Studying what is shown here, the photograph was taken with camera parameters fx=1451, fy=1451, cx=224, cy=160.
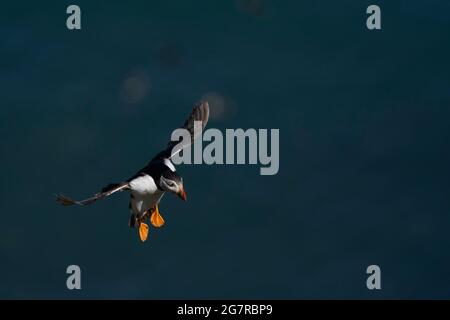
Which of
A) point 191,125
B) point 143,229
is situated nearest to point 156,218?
point 143,229

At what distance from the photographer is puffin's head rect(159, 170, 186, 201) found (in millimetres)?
31719

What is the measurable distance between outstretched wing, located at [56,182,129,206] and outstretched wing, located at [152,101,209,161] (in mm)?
3090

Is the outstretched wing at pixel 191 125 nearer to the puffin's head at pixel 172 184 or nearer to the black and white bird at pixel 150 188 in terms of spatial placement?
the black and white bird at pixel 150 188

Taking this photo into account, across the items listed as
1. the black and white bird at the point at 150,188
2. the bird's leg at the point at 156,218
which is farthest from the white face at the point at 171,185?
the bird's leg at the point at 156,218

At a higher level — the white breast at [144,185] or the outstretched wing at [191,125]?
the outstretched wing at [191,125]

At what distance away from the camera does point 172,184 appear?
31.7 meters

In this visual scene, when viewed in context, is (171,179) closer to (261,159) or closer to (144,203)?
(144,203)

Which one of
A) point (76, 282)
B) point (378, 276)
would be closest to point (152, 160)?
point (76, 282)

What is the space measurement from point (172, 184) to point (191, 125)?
13.4 feet

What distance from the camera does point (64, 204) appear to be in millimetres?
28391

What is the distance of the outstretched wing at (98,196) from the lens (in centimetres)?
2843

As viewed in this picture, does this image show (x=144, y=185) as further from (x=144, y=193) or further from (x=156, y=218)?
(x=156, y=218)

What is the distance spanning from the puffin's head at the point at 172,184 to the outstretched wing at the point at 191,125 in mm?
2004

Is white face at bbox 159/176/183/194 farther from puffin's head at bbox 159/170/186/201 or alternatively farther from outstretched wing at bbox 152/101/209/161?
outstretched wing at bbox 152/101/209/161
